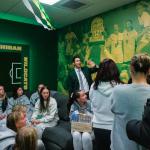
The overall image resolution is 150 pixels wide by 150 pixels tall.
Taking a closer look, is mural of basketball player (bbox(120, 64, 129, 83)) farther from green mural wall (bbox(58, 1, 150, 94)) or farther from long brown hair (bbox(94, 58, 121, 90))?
long brown hair (bbox(94, 58, 121, 90))

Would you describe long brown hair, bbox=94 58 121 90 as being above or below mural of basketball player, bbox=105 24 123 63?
below

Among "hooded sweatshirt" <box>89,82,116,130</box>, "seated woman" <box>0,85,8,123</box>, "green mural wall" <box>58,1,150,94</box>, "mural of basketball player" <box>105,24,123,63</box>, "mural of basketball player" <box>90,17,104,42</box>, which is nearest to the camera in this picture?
"hooded sweatshirt" <box>89,82,116,130</box>

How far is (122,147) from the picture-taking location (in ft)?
5.47

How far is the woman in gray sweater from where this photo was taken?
157 centimetres

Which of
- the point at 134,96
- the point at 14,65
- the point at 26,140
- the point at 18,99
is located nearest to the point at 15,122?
the point at 26,140

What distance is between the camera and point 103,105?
7.16ft

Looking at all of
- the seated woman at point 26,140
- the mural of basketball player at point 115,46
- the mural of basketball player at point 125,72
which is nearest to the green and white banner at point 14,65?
the mural of basketball player at point 115,46

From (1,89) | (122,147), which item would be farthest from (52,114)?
(122,147)

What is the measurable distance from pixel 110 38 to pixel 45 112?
72.6 inches

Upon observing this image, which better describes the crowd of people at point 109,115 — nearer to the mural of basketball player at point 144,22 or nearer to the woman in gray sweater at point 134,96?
the woman in gray sweater at point 134,96

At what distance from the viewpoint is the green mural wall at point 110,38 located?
421 centimetres

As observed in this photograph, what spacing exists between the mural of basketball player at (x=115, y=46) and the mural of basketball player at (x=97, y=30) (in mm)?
253

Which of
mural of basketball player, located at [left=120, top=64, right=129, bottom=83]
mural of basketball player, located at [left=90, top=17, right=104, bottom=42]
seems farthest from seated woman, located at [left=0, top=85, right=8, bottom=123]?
mural of basketball player, located at [left=120, top=64, right=129, bottom=83]

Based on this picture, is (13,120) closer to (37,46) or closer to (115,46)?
(115,46)
